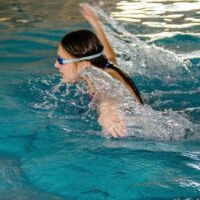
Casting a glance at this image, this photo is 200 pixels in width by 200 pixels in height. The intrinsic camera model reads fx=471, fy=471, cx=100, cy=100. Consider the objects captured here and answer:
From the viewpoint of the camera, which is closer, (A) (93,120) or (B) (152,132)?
(B) (152,132)

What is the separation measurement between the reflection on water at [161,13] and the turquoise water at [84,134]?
0.91 metres

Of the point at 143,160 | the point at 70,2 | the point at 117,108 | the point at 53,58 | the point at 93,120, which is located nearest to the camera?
the point at 143,160

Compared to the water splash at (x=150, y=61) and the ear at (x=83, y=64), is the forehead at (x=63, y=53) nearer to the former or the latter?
the ear at (x=83, y=64)

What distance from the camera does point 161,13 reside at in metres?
8.66

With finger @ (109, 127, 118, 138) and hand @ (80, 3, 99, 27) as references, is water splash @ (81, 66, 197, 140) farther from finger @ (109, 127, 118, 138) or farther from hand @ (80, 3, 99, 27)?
hand @ (80, 3, 99, 27)

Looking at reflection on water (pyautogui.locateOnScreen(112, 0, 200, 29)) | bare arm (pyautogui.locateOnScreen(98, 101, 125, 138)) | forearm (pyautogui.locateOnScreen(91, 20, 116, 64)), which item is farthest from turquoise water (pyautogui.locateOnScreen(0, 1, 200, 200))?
reflection on water (pyautogui.locateOnScreen(112, 0, 200, 29))

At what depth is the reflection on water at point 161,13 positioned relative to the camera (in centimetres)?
784

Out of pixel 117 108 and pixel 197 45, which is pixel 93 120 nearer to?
pixel 117 108

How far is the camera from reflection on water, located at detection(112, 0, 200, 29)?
25.7ft

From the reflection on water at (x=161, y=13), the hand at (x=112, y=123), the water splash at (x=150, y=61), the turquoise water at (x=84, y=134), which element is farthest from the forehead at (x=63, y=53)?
the reflection on water at (x=161, y=13)

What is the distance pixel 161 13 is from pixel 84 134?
565 cm

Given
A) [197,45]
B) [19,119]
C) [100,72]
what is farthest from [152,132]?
[197,45]

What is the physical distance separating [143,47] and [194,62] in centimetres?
68

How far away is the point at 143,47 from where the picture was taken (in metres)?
5.54
